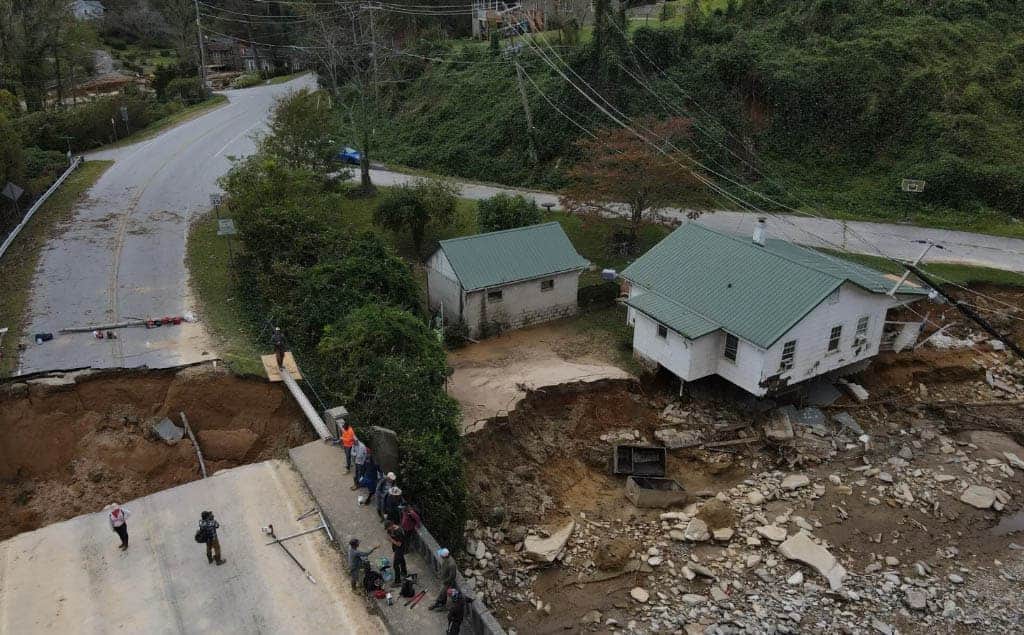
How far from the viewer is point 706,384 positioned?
2822 centimetres

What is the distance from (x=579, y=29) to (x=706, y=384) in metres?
42.7

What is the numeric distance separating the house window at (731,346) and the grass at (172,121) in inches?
1782

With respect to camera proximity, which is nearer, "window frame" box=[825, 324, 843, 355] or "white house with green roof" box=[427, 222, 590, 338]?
"window frame" box=[825, 324, 843, 355]

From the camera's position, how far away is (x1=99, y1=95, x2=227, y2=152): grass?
52.6 metres

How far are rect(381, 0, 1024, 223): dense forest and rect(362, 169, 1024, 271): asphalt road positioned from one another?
2825 millimetres

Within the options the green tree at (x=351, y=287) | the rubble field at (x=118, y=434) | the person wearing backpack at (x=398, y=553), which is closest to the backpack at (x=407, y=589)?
the person wearing backpack at (x=398, y=553)

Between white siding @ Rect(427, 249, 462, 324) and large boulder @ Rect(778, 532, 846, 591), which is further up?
white siding @ Rect(427, 249, 462, 324)

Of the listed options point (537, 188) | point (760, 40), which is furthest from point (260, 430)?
point (760, 40)

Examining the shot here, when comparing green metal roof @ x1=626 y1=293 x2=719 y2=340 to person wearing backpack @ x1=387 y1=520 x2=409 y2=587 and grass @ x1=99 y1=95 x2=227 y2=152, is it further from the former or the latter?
grass @ x1=99 y1=95 x2=227 y2=152

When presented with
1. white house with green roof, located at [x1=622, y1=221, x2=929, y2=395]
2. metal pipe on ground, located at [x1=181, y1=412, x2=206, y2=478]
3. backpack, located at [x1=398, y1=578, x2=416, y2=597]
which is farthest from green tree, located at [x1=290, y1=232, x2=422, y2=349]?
backpack, located at [x1=398, y1=578, x2=416, y2=597]

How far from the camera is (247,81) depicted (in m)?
78.9

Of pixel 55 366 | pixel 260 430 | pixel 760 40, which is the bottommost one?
pixel 260 430

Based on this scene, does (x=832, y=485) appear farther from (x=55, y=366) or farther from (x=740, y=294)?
(x=55, y=366)

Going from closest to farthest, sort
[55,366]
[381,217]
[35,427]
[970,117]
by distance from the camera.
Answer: [35,427] < [55,366] < [381,217] < [970,117]
